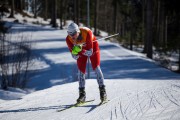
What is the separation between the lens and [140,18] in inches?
1780

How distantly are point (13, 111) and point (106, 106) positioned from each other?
2125 millimetres

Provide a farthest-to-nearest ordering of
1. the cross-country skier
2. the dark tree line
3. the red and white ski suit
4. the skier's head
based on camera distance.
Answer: the dark tree line, the red and white ski suit, the cross-country skier, the skier's head

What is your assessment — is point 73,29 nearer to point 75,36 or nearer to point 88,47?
point 75,36

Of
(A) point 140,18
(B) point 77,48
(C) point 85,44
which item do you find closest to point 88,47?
(C) point 85,44

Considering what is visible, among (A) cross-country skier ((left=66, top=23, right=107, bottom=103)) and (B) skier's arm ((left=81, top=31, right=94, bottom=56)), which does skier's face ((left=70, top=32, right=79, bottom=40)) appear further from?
(B) skier's arm ((left=81, top=31, right=94, bottom=56))

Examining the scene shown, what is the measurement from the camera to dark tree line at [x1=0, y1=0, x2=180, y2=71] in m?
24.2

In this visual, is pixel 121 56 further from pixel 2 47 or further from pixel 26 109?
pixel 26 109

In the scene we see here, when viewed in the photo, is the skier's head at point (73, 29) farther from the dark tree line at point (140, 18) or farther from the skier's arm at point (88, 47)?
the dark tree line at point (140, 18)

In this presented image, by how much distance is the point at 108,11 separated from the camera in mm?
62656

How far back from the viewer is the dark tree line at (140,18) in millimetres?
24250

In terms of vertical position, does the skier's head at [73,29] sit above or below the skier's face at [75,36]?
above

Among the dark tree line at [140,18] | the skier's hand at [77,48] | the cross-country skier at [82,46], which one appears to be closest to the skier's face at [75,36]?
the cross-country skier at [82,46]

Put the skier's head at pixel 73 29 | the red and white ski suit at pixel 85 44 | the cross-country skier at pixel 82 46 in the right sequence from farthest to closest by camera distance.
Result: 1. the red and white ski suit at pixel 85 44
2. the cross-country skier at pixel 82 46
3. the skier's head at pixel 73 29

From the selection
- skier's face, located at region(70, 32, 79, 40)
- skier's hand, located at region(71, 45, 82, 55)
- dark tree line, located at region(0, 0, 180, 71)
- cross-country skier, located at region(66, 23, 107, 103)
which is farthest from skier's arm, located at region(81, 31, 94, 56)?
dark tree line, located at region(0, 0, 180, 71)
